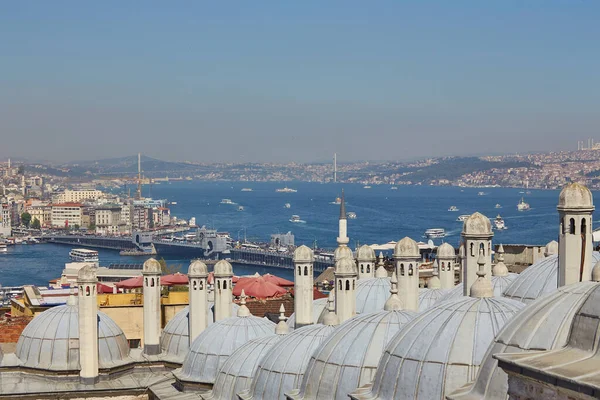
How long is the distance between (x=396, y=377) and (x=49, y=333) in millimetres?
11734

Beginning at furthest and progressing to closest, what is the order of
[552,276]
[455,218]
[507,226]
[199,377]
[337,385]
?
[455,218] → [507,226] → [199,377] → [552,276] → [337,385]

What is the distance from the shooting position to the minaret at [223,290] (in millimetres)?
22359

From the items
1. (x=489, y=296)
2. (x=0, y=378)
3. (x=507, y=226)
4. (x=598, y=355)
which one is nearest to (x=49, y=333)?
(x=0, y=378)

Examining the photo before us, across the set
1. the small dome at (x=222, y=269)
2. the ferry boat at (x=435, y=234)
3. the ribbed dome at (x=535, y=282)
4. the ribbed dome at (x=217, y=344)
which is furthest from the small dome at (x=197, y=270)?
the ferry boat at (x=435, y=234)

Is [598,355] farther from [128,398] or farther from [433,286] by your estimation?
[128,398]

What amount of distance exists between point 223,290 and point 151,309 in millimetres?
2044

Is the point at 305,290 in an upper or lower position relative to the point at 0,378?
upper

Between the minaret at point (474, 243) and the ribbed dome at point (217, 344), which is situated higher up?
the minaret at point (474, 243)

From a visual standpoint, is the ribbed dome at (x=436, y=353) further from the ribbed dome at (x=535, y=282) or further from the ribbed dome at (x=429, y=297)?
the ribbed dome at (x=429, y=297)

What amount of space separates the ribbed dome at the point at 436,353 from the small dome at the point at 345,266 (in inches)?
189

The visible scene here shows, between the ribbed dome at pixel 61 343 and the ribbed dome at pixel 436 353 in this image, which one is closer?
the ribbed dome at pixel 436 353

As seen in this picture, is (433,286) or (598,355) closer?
(598,355)

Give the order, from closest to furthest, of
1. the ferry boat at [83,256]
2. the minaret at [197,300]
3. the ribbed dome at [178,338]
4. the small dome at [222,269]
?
the small dome at [222,269], the minaret at [197,300], the ribbed dome at [178,338], the ferry boat at [83,256]

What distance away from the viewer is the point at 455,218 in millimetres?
138125
